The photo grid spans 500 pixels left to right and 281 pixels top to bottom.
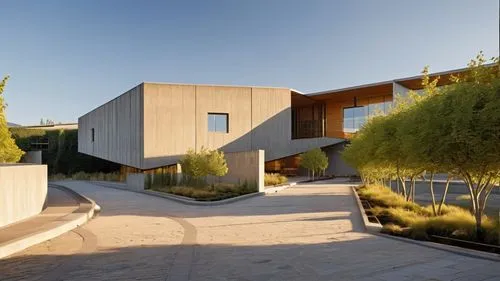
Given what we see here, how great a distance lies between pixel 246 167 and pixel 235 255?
1992cm

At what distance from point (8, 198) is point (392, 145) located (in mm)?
12952

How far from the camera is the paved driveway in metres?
6.56

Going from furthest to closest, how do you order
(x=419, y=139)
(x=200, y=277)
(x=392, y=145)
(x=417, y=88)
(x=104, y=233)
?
(x=417, y=88) → (x=392, y=145) → (x=104, y=233) → (x=419, y=139) → (x=200, y=277)

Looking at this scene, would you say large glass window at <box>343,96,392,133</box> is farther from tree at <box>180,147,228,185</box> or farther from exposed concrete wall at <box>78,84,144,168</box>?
tree at <box>180,147,228,185</box>

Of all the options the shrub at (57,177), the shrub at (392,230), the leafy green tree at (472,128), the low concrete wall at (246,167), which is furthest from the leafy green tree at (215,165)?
the shrub at (57,177)

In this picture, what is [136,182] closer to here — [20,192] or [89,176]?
[20,192]

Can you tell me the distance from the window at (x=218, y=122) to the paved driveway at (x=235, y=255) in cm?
2705

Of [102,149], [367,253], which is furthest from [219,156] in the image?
[102,149]

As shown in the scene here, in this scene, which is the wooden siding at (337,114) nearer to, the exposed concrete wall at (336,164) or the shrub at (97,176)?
the exposed concrete wall at (336,164)

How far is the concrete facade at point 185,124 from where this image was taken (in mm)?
36500

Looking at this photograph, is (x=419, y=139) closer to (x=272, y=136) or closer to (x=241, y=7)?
(x=241, y=7)

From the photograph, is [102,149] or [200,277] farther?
[102,149]

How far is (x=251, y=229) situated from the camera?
37.8 ft

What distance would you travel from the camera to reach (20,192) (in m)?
13.1
